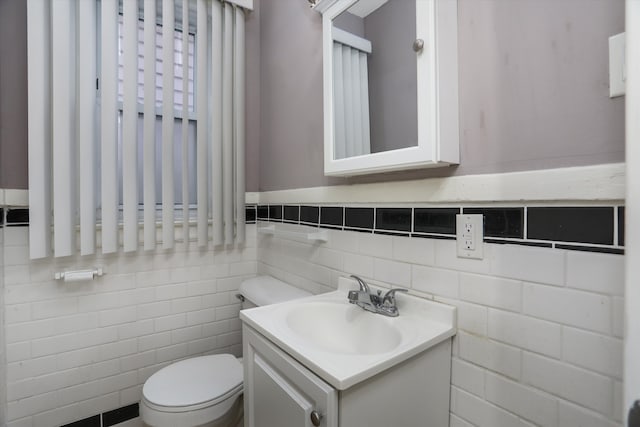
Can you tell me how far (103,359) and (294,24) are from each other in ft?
6.62

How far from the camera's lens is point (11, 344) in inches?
54.2

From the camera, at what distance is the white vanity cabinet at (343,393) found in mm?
699

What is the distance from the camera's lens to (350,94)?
1.21 metres

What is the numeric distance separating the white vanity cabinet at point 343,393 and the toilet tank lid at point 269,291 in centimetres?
45

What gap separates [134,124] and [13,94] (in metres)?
0.48

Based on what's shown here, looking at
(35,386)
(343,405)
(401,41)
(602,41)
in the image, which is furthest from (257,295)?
(602,41)

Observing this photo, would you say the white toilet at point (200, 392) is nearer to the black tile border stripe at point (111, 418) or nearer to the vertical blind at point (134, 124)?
the black tile border stripe at point (111, 418)

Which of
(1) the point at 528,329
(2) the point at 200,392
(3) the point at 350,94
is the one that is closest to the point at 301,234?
(3) the point at 350,94

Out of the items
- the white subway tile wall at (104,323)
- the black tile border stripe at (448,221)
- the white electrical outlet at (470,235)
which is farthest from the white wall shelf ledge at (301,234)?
the white electrical outlet at (470,235)

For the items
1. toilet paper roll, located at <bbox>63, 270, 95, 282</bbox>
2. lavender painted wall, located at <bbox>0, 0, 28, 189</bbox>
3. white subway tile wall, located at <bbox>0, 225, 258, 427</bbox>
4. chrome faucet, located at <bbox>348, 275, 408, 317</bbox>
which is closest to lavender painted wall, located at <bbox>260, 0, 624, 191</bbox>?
chrome faucet, located at <bbox>348, 275, 408, 317</bbox>

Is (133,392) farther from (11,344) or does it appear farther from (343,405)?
(343,405)

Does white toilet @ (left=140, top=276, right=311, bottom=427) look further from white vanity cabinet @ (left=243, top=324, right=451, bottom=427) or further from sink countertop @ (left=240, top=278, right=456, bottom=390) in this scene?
sink countertop @ (left=240, top=278, right=456, bottom=390)

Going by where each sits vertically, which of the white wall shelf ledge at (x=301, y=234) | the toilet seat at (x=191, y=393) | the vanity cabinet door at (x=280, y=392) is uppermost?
the white wall shelf ledge at (x=301, y=234)

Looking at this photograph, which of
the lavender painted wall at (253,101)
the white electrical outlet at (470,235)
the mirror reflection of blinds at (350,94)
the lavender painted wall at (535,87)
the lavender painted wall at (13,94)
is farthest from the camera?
the lavender painted wall at (253,101)
